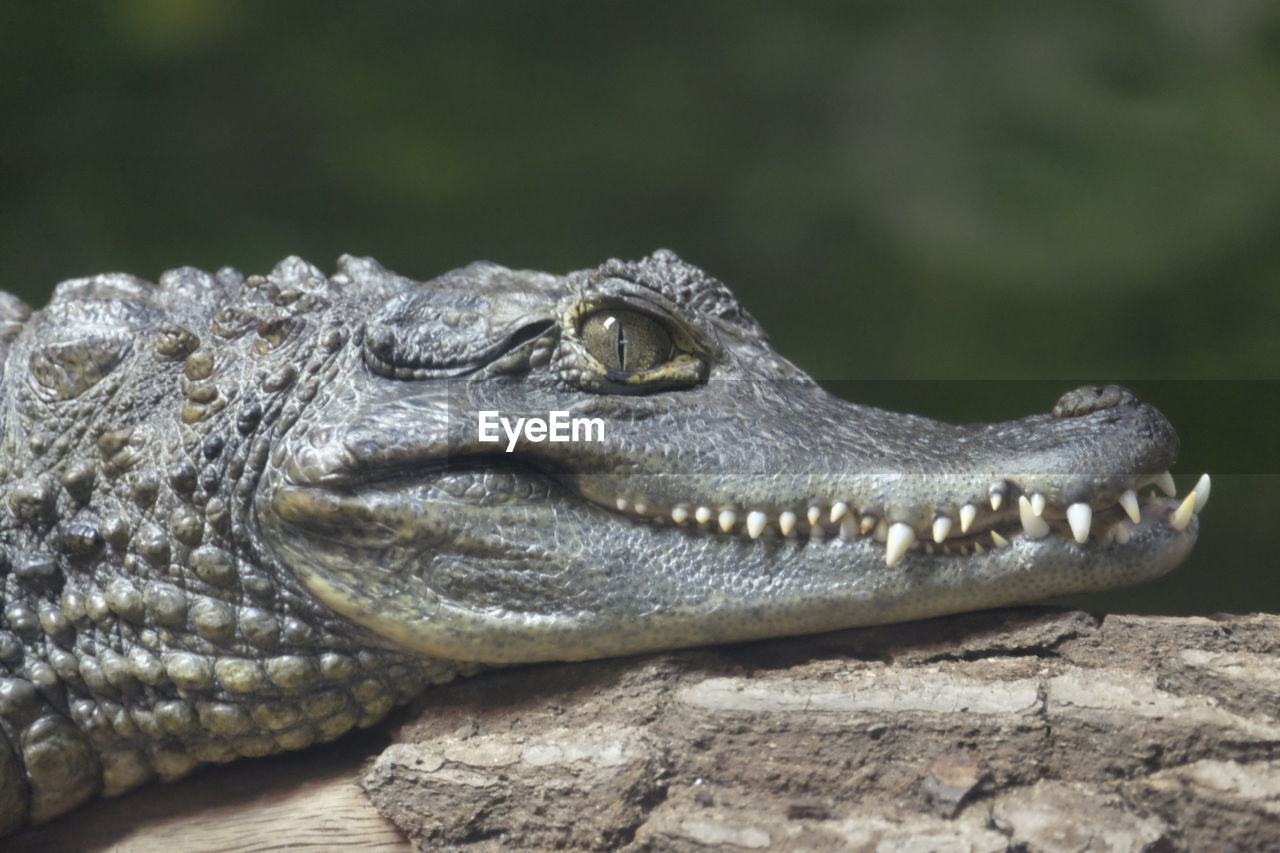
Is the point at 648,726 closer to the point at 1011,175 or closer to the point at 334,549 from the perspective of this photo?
the point at 334,549

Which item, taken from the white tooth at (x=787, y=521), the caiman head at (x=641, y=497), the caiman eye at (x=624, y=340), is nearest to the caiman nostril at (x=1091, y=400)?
the caiman head at (x=641, y=497)

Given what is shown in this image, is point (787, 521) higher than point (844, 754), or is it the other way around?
point (787, 521)

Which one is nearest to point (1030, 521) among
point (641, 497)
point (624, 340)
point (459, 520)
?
point (641, 497)

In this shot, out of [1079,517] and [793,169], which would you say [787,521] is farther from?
[793,169]

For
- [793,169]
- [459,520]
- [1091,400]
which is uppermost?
[793,169]

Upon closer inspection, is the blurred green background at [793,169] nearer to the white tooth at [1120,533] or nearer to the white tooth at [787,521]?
the white tooth at [1120,533]

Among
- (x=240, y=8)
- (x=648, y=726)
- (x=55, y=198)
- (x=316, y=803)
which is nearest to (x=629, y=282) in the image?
(x=648, y=726)

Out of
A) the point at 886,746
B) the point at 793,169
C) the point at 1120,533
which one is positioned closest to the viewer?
the point at 886,746

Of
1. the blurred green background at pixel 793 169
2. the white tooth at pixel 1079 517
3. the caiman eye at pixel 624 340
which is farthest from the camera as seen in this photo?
the blurred green background at pixel 793 169
